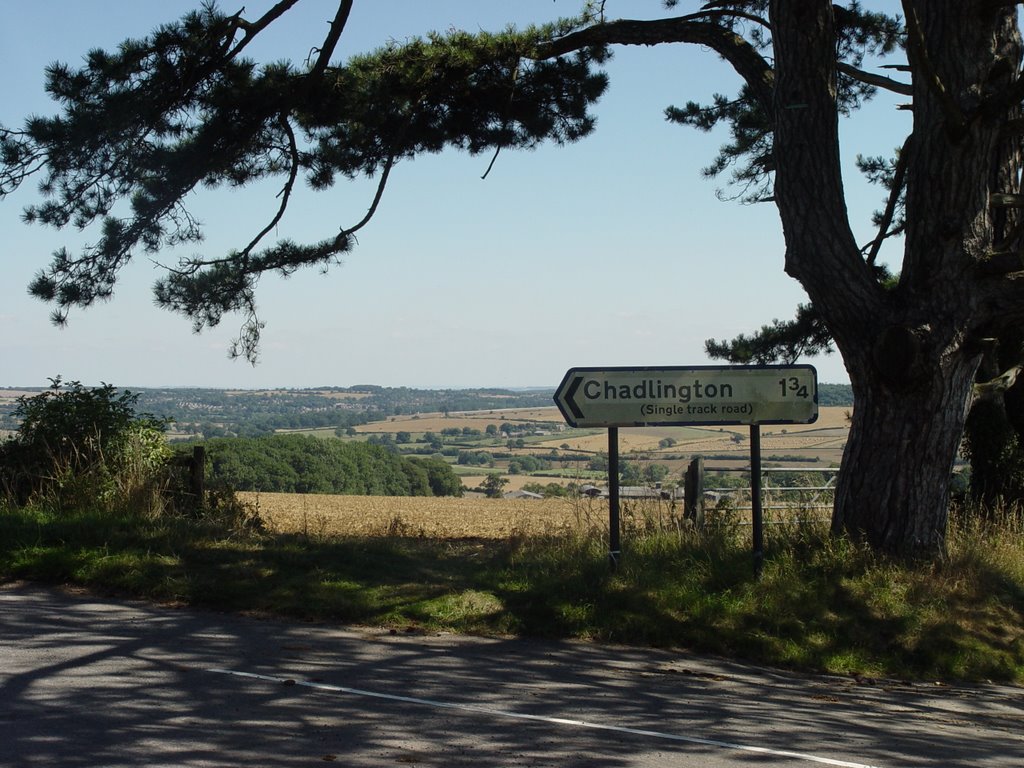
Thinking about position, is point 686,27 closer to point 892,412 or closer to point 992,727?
point 892,412

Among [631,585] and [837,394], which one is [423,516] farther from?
[837,394]

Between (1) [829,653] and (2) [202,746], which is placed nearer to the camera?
(2) [202,746]

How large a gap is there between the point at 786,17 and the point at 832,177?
158cm

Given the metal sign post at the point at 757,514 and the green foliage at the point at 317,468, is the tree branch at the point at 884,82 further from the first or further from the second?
the green foliage at the point at 317,468

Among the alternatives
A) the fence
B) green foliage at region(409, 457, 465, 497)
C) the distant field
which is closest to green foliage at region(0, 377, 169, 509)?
the fence

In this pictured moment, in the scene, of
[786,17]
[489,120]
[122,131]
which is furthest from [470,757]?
[489,120]

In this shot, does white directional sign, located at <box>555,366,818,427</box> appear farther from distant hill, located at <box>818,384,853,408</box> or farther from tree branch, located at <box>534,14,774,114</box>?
distant hill, located at <box>818,384,853,408</box>

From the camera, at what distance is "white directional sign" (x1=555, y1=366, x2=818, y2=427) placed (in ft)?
31.6

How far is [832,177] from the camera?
10070mm

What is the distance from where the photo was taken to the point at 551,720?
6.01m

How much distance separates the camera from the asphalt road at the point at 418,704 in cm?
535

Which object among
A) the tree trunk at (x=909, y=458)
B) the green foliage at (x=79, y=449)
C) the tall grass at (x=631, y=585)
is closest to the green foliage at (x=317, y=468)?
the green foliage at (x=79, y=449)

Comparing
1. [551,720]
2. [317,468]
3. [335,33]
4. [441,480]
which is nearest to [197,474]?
[335,33]

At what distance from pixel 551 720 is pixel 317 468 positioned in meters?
22.0
